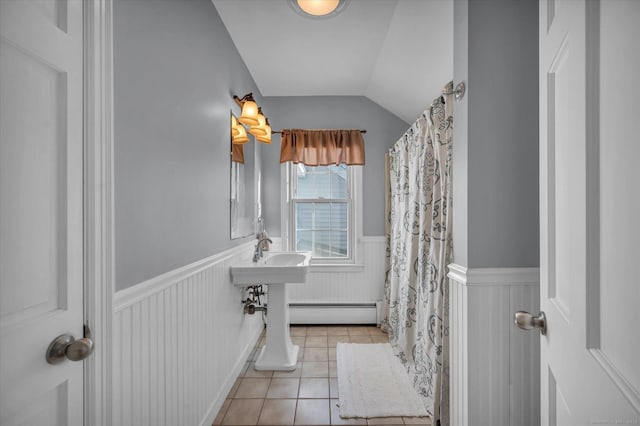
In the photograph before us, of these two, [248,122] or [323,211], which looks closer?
[248,122]

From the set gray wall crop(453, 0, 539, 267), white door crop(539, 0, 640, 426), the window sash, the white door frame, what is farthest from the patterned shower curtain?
the white door frame

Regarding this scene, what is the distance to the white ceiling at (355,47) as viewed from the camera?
2.07 metres

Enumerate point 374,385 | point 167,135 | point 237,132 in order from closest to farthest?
1. point 167,135
2. point 374,385
3. point 237,132

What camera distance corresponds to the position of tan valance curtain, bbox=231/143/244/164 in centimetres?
240

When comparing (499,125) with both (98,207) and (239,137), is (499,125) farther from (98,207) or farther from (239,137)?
(239,137)

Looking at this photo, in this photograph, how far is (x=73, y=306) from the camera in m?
0.81

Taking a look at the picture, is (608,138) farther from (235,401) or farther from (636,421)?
(235,401)

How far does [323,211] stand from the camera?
3.71m

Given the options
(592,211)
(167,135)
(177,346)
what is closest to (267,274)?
(177,346)

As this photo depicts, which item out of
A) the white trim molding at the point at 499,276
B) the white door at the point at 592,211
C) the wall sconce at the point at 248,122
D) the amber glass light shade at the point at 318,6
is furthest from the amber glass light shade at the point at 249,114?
the white door at the point at 592,211

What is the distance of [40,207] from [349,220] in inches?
122

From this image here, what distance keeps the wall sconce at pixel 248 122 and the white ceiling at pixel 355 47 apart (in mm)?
491

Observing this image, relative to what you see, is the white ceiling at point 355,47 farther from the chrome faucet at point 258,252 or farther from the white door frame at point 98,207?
the chrome faucet at point 258,252

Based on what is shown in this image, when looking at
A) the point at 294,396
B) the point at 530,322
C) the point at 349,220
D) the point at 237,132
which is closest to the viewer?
the point at 530,322
